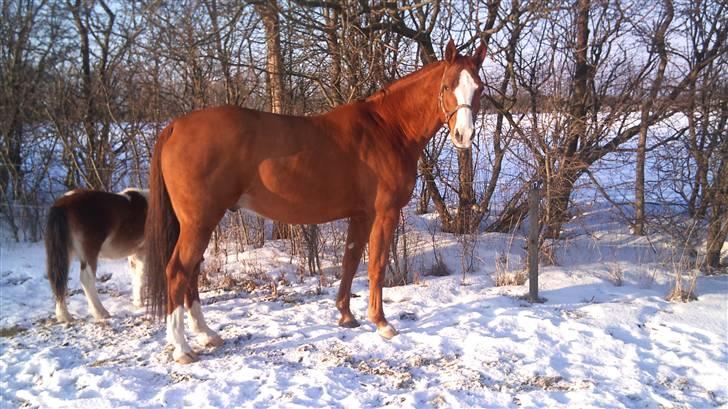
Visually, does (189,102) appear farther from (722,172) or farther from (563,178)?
(722,172)

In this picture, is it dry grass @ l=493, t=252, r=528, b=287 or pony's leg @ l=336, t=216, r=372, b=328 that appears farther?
dry grass @ l=493, t=252, r=528, b=287

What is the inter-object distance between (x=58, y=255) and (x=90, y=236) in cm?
32

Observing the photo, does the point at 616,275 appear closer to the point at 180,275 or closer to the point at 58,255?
the point at 180,275

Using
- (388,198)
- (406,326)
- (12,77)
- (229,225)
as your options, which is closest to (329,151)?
(388,198)

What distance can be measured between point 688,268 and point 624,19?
329cm

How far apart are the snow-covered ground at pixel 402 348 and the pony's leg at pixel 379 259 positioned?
0.16m

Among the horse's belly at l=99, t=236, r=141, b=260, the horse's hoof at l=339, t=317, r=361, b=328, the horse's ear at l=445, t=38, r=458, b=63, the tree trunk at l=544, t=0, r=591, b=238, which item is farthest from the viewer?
the tree trunk at l=544, t=0, r=591, b=238

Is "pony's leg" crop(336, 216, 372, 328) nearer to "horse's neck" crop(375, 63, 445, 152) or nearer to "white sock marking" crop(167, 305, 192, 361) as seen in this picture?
"horse's neck" crop(375, 63, 445, 152)

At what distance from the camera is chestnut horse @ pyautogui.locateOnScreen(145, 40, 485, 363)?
10.6ft

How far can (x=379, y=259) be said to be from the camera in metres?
3.73

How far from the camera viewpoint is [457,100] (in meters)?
3.32

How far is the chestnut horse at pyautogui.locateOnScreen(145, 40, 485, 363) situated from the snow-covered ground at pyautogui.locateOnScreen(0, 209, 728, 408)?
15.0 inches

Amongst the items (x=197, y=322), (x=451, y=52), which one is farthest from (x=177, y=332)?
(x=451, y=52)

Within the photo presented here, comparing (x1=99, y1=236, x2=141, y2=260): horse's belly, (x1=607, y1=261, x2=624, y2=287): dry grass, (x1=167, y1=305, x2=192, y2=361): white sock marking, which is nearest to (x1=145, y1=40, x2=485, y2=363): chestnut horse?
(x1=167, y1=305, x2=192, y2=361): white sock marking
